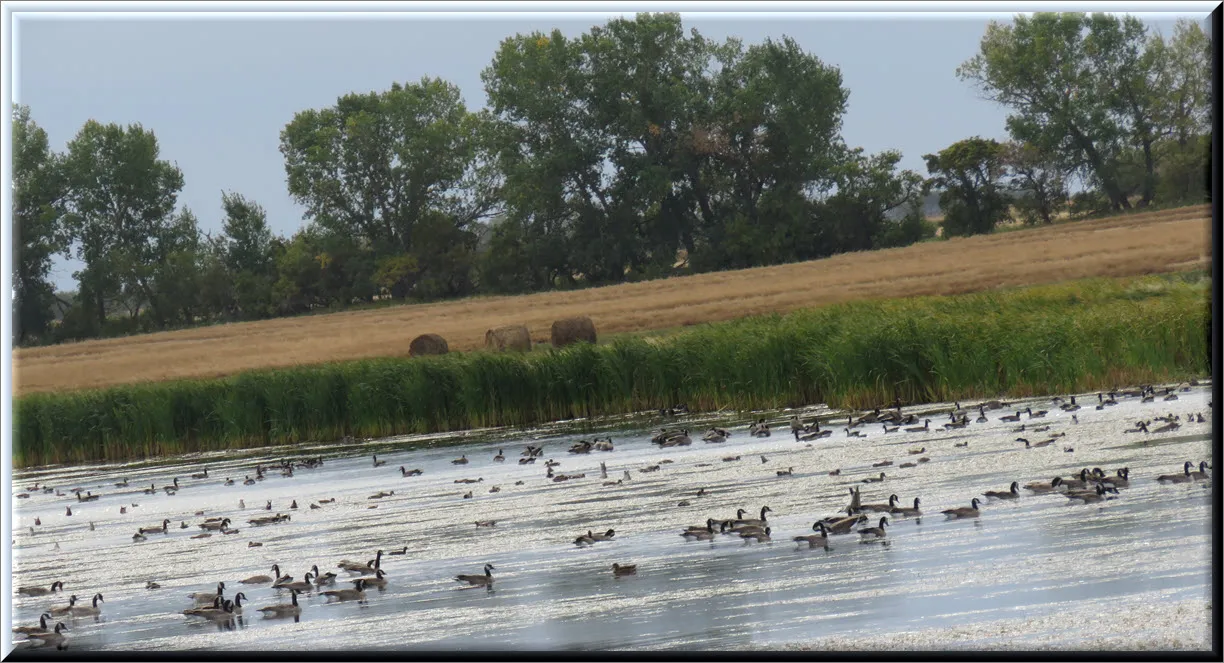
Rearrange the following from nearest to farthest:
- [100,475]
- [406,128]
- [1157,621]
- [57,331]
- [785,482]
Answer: [1157,621]
[785,482]
[100,475]
[57,331]
[406,128]

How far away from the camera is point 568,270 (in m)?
57.8

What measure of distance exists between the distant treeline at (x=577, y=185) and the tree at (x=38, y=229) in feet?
20.3

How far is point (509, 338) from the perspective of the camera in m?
41.6

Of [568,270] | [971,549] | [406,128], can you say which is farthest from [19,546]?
[406,128]

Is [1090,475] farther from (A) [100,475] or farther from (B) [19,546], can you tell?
(A) [100,475]

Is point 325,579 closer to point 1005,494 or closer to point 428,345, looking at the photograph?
point 1005,494

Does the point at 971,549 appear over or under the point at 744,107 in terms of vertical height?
under

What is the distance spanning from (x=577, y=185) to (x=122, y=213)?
18821mm

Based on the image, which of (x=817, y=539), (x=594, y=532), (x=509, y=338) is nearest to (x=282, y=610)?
(x=594, y=532)

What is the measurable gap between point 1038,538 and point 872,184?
4452 cm

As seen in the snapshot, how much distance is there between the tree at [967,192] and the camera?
54.0 m

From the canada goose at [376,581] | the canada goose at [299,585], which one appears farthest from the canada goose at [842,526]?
the canada goose at [299,585]

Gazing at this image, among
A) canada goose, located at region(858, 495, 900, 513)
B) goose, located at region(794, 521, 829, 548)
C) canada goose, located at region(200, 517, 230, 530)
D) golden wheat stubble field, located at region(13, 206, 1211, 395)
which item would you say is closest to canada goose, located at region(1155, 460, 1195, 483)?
canada goose, located at region(858, 495, 900, 513)

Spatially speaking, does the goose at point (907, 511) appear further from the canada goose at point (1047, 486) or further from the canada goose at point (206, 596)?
the canada goose at point (206, 596)
